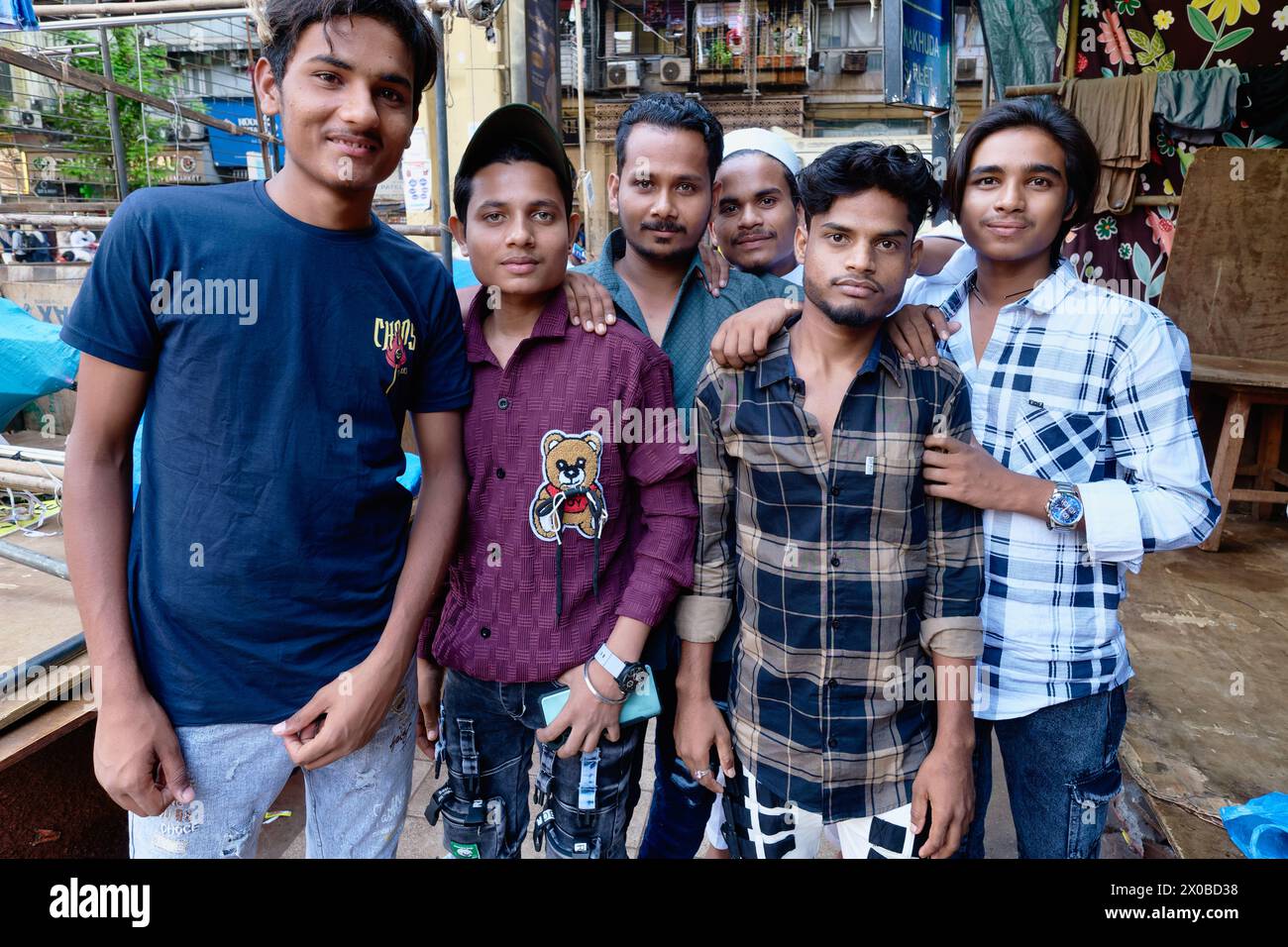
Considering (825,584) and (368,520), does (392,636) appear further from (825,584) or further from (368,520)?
(825,584)

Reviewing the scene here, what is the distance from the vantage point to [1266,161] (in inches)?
196

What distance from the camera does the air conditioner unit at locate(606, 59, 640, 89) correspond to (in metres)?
17.6

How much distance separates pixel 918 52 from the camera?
5.68 meters

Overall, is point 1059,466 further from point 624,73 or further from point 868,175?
point 624,73

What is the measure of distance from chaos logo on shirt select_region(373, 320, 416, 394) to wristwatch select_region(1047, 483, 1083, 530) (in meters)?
1.43

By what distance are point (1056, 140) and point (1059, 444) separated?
2.27 ft

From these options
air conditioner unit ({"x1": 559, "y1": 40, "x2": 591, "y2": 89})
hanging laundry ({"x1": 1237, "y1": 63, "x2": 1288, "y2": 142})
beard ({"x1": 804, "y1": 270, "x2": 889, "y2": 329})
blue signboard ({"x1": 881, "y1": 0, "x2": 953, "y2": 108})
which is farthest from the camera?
air conditioner unit ({"x1": 559, "y1": 40, "x2": 591, "y2": 89})

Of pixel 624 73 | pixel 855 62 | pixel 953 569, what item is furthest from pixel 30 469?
pixel 855 62

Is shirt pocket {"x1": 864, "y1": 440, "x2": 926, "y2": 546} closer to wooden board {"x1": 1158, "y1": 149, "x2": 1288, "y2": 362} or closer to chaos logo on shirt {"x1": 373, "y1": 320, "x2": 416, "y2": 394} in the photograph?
chaos logo on shirt {"x1": 373, "y1": 320, "x2": 416, "y2": 394}

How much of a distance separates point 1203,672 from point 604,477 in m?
2.84

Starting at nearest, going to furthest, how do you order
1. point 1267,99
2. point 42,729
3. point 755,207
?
point 42,729
point 755,207
point 1267,99

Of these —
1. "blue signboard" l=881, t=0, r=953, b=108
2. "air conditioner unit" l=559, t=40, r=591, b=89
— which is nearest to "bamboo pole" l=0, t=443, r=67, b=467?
"blue signboard" l=881, t=0, r=953, b=108

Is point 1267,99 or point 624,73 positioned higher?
point 624,73

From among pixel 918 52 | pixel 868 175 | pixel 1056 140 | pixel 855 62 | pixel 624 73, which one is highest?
pixel 855 62
